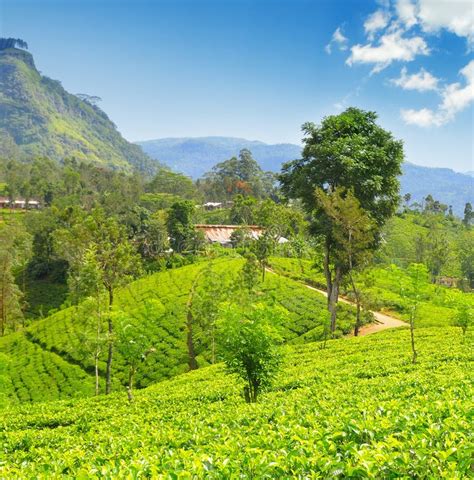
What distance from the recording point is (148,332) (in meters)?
44.6

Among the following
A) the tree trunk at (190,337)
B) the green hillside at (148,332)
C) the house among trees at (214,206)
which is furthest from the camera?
the house among trees at (214,206)

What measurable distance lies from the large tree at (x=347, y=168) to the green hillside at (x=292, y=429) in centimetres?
1088

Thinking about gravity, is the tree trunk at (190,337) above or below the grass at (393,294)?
below

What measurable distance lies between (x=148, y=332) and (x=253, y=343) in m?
31.7

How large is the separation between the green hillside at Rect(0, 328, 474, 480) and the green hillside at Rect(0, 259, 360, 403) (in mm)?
9622

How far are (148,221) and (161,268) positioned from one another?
40.9 ft

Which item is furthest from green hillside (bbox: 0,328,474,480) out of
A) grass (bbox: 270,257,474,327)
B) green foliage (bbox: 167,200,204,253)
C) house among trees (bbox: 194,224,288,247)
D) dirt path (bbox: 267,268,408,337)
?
house among trees (bbox: 194,224,288,247)

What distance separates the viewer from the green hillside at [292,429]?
505 cm

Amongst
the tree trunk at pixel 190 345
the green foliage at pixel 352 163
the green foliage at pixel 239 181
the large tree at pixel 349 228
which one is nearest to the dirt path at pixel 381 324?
the large tree at pixel 349 228

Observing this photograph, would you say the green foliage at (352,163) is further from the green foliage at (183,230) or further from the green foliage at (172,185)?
the green foliage at (172,185)

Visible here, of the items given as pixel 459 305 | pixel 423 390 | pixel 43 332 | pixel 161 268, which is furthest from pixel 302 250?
pixel 423 390

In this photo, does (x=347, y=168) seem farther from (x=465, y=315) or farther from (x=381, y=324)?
(x=381, y=324)

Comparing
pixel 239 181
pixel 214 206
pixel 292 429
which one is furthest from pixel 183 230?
pixel 239 181

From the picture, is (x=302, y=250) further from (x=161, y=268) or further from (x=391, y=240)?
(x=391, y=240)
